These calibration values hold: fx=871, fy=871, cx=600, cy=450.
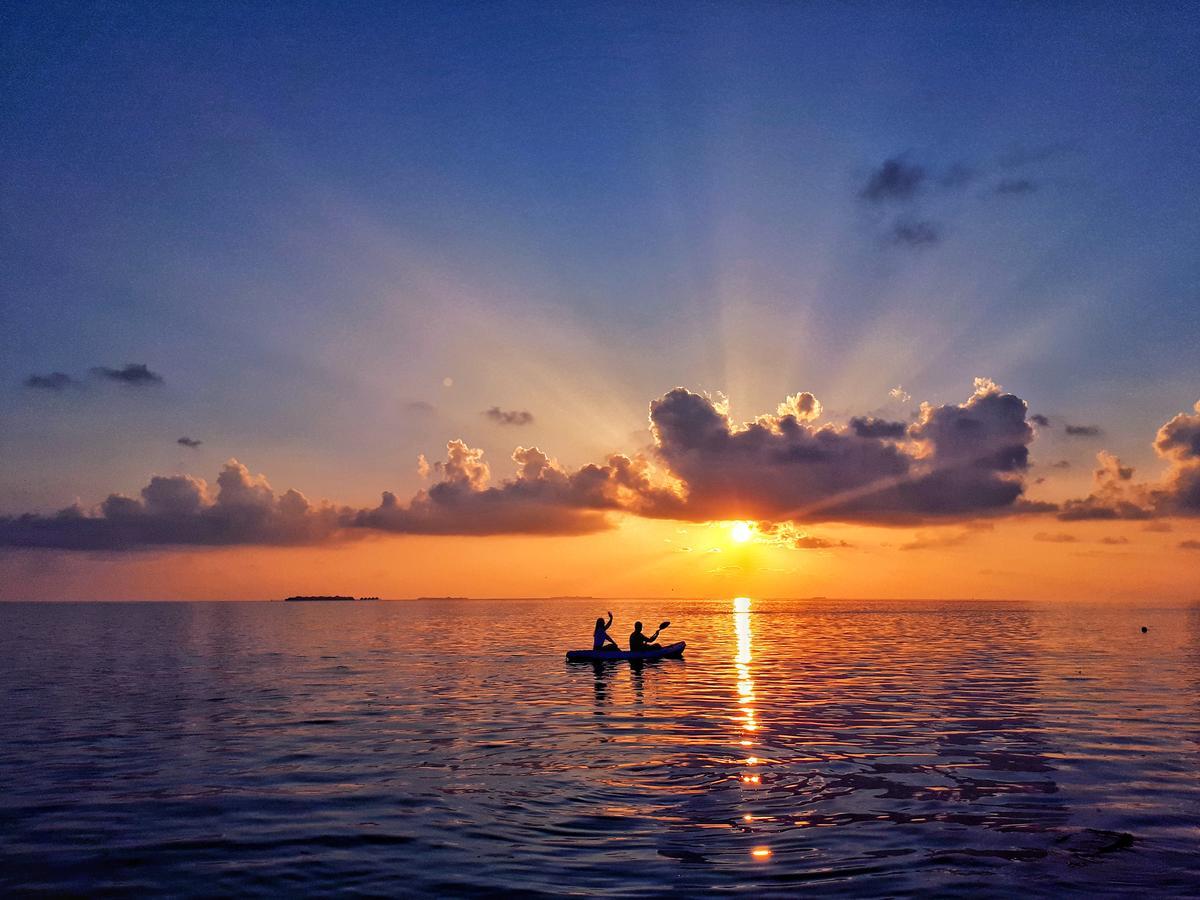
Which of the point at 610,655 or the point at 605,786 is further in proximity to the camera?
the point at 610,655

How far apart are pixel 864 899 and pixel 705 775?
31.2 ft

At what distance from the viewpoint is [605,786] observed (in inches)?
→ 830

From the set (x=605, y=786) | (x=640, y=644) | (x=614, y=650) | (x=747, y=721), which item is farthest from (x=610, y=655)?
(x=605, y=786)

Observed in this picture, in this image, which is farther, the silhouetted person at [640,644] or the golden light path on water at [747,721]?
the silhouetted person at [640,644]

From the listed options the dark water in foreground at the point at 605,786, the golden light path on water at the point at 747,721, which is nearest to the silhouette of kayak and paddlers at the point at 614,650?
the golden light path on water at the point at 747,721

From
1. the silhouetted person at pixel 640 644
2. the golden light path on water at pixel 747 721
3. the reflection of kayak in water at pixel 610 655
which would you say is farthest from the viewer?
the silhouetted person at pixel 640 644

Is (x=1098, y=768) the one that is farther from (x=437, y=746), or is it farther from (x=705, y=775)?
(x=437, y=746)

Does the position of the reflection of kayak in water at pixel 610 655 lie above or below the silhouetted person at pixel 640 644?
below

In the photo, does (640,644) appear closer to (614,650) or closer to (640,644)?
(640,644)

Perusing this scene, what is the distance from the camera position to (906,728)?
29.9 m

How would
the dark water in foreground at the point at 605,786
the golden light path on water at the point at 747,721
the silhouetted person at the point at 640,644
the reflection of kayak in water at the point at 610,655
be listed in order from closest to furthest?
the dark water in foreground at the point at 605,786
the golden light path on water at the point at 747,721
the reflection of kayak in water at the point at 610,655
the silhouetted person at the point at 640,644

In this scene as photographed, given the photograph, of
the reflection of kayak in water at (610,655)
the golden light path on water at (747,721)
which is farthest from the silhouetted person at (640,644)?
the golden light path on water at (747,721)

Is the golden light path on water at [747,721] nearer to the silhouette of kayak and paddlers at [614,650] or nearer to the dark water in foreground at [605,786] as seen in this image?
the dark water in foreground at [605,786]

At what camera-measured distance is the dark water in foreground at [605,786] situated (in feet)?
49.0
